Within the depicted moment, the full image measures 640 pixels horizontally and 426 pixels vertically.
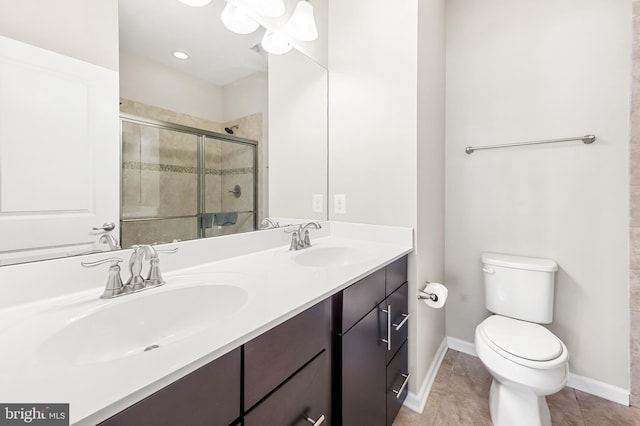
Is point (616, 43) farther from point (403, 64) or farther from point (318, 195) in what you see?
point (318, 195)

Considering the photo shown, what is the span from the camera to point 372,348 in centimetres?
104

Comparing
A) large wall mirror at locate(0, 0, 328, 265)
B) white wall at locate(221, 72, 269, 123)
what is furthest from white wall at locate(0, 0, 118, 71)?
white wall at locate(221, 72, 269, 123)

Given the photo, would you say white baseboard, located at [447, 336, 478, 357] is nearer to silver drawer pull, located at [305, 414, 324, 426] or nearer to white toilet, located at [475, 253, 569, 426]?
white toilet, located at [475, 253, 569, 426]

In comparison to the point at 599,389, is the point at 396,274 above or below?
above

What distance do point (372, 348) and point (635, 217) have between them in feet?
5.05

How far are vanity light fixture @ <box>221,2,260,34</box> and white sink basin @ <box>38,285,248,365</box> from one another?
1.13 m

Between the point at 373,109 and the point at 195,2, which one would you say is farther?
the point at 373,109

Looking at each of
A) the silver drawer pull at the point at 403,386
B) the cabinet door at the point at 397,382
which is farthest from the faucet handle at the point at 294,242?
the silver drawer pull at the point at 403,386

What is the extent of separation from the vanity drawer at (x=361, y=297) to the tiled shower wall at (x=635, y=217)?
1.38 metres

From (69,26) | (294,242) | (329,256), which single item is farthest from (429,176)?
(69,26)

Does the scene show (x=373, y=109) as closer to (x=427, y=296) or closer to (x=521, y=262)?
(x=427, y=296)

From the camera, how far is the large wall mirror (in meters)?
0.87

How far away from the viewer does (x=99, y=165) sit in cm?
79

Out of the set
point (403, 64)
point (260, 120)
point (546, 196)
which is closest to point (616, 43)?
point (546, 196)
